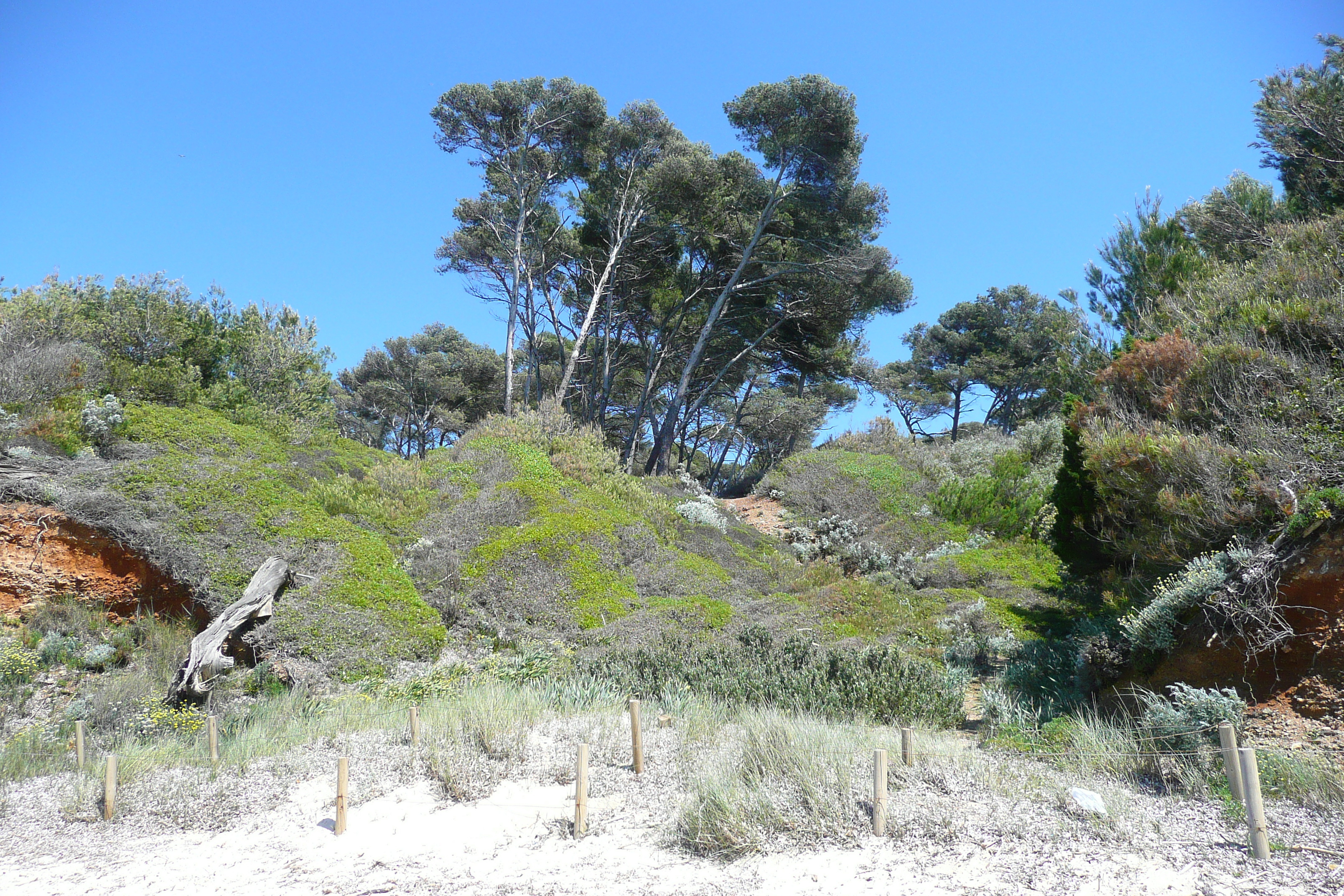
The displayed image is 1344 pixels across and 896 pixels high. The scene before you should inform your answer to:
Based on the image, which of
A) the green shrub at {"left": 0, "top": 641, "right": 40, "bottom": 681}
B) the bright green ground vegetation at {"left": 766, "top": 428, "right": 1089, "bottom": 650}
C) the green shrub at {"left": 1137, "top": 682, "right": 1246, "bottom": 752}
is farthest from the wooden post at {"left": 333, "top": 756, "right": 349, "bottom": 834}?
the bright green ground vegetation at {"left": 766, "top": 428, "right": 1089, "bottom": 650}

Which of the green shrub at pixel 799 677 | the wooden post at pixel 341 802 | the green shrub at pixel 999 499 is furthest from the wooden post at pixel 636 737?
the green shrub at pixel 999 499

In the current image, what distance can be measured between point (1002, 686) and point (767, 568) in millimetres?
5758

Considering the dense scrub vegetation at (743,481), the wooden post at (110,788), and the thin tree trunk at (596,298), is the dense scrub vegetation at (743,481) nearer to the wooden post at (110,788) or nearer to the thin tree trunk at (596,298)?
the thin tree trunk at (596,298)

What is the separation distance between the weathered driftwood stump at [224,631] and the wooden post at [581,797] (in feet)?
18.5

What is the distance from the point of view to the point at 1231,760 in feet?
14.3

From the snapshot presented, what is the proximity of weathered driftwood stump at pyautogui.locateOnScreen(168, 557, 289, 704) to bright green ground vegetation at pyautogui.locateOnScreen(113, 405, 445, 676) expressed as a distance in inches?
9.6

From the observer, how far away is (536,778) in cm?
618

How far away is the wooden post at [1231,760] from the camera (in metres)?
4.32

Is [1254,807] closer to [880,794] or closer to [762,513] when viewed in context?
[880,794]

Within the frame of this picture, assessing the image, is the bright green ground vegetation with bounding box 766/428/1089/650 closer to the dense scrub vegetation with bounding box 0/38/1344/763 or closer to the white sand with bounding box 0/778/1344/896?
the dense scrub vegetation with bounding box 0/38/1344/763

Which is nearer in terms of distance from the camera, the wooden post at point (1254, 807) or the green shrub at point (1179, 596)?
the wooden post at point (1254, 807)

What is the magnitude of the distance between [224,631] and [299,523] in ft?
7.63

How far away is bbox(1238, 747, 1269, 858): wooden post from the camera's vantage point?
12.8ft

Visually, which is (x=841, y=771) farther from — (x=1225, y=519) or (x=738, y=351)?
(x=738, y=351)
